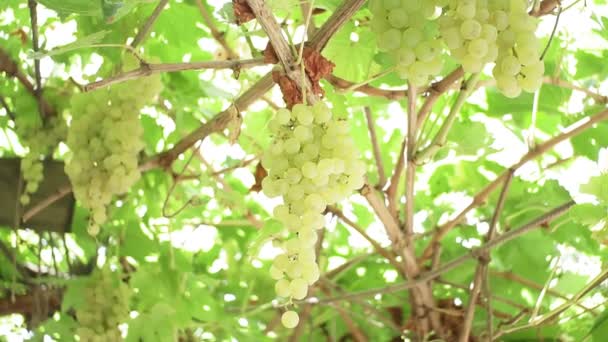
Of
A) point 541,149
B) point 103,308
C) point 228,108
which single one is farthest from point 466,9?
point 103,308

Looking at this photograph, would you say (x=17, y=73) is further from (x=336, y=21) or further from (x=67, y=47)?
(x=336, y=21)

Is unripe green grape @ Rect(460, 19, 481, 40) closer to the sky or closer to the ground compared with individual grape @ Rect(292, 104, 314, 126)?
closer to the sky

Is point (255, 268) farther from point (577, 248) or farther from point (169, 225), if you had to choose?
point (577, 248)

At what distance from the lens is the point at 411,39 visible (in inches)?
24.6

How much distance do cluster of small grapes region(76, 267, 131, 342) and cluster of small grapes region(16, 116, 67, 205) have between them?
0.53 ft

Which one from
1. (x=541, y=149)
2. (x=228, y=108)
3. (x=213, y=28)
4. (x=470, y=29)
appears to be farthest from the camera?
(x=213, y=28)

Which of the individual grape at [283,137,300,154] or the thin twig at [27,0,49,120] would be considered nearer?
the individual grape at [283,137,300,154]

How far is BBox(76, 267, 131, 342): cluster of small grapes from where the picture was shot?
3.70 ft

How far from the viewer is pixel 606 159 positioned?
0.87 m

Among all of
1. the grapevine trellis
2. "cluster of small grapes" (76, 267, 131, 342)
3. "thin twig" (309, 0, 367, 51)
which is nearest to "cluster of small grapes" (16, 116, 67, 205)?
the grapevine trellis

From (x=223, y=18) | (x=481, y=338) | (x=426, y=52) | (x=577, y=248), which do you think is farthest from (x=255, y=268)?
(x=426, y=52)

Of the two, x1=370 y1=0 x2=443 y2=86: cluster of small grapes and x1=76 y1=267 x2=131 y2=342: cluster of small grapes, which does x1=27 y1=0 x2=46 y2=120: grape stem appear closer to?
x1=76 y1=267 x2=131 y2=342: cluster of small grapes

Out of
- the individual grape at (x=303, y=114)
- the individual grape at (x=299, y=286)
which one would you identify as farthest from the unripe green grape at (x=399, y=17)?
the individual grape at (x=299, y=286)

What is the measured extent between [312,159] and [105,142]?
1.59 feet
